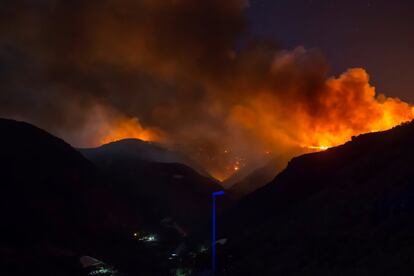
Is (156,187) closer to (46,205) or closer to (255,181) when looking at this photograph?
(255,181)

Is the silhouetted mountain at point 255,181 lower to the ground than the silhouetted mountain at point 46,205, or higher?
higher

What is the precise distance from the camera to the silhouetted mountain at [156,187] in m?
79.1

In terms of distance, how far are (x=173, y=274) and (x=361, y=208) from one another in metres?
17.3

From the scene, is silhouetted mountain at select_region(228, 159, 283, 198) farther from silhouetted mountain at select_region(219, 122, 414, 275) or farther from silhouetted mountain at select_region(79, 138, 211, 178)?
silhouetted mountain at select_region(219, 122, 414, 275)

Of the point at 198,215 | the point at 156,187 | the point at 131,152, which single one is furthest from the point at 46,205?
the point at 131,152

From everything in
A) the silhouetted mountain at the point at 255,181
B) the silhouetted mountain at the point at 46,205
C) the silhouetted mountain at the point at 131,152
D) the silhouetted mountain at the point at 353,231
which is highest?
the silhouetted mountain at the point at 131,152

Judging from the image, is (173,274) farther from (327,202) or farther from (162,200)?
(162,200)

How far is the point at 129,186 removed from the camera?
88125 millimetres

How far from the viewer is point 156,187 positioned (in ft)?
303

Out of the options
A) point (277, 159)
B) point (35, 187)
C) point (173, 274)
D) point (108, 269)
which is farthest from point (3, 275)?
point (277, 159)

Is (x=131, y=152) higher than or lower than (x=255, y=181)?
higher

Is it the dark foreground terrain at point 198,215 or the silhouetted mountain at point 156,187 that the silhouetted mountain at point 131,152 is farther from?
the dark foreground terrain at point 198,215

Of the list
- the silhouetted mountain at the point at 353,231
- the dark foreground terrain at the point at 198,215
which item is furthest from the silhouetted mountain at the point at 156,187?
the silhouetted mountain at the point at 353,231

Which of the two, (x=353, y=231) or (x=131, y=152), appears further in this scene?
(x=131, y=152)
